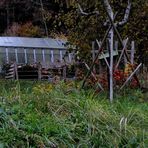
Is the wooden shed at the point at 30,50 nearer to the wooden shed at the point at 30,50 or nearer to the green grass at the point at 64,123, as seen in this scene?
the wooden shed at the point at 30,50

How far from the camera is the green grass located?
4734mm

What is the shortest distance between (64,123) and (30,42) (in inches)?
935

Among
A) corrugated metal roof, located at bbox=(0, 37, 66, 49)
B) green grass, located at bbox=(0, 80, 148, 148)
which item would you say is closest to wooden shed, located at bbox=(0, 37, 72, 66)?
corrugated metal roof, located at bbox=(0, 37, 66, 49)

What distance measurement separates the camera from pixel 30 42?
28641 millimetres

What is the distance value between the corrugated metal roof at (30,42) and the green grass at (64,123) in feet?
71.9

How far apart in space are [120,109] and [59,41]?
76.7ft

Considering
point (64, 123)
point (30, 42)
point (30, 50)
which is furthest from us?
point (30, 50)

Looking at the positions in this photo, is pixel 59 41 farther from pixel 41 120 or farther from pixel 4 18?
pixel 41 120

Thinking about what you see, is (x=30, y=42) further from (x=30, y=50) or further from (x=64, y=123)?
(x=64, y=123)

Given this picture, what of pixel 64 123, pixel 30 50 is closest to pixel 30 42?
pixel 30 50

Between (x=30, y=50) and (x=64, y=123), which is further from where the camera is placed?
(x=30, y=50)

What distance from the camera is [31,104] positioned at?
5.71m

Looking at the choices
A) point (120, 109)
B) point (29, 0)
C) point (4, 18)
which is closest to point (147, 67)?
point (120, 109)

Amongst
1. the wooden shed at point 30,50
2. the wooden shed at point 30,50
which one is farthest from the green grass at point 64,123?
the wooden shed at point 30,50
